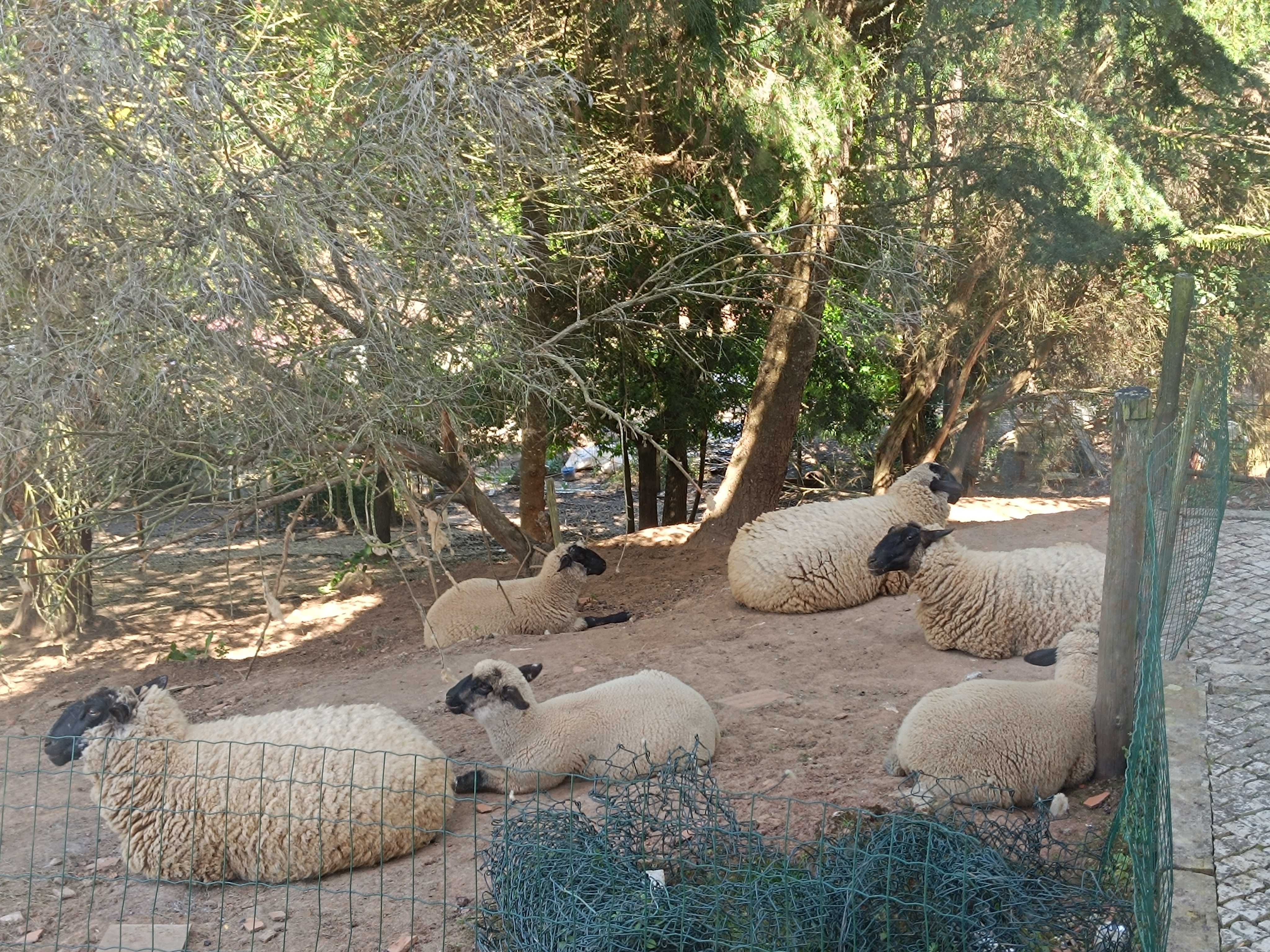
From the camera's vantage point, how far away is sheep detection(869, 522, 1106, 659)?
721 centimetres

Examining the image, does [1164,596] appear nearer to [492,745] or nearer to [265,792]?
[492,745]

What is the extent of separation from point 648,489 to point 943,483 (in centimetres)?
686

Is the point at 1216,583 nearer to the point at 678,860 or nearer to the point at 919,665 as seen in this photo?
the point at 919,665

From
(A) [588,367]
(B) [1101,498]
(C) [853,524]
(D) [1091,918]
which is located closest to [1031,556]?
(C) [853,524]

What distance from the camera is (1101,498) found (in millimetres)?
14875

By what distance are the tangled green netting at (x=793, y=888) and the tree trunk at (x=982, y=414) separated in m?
8.56

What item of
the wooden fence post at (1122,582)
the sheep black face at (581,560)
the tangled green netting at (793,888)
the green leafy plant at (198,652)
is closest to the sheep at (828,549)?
the sheep black face at (581,560)

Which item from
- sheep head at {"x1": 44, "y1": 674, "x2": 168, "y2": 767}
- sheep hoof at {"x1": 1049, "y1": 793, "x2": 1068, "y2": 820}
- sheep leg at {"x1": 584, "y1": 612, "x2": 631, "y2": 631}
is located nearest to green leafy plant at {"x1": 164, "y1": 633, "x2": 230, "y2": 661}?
sheep leg at {"x1": 584, "y1": 612, "x2": 631, "y2": 631}

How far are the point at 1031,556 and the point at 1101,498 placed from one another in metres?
7.99

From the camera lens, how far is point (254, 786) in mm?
5613

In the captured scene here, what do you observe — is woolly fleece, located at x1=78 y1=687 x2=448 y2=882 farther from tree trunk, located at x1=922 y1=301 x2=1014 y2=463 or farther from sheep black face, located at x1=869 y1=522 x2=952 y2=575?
tree trunk, located at x1=922 y1=301 x2=1014 y2=463

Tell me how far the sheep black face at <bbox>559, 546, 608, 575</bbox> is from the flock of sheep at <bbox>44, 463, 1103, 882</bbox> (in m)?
3.08

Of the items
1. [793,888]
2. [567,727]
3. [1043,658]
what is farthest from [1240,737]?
[567,727]

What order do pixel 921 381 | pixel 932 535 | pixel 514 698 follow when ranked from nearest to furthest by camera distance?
pixel 514 698
pixel 932 535
pixel 921 381
